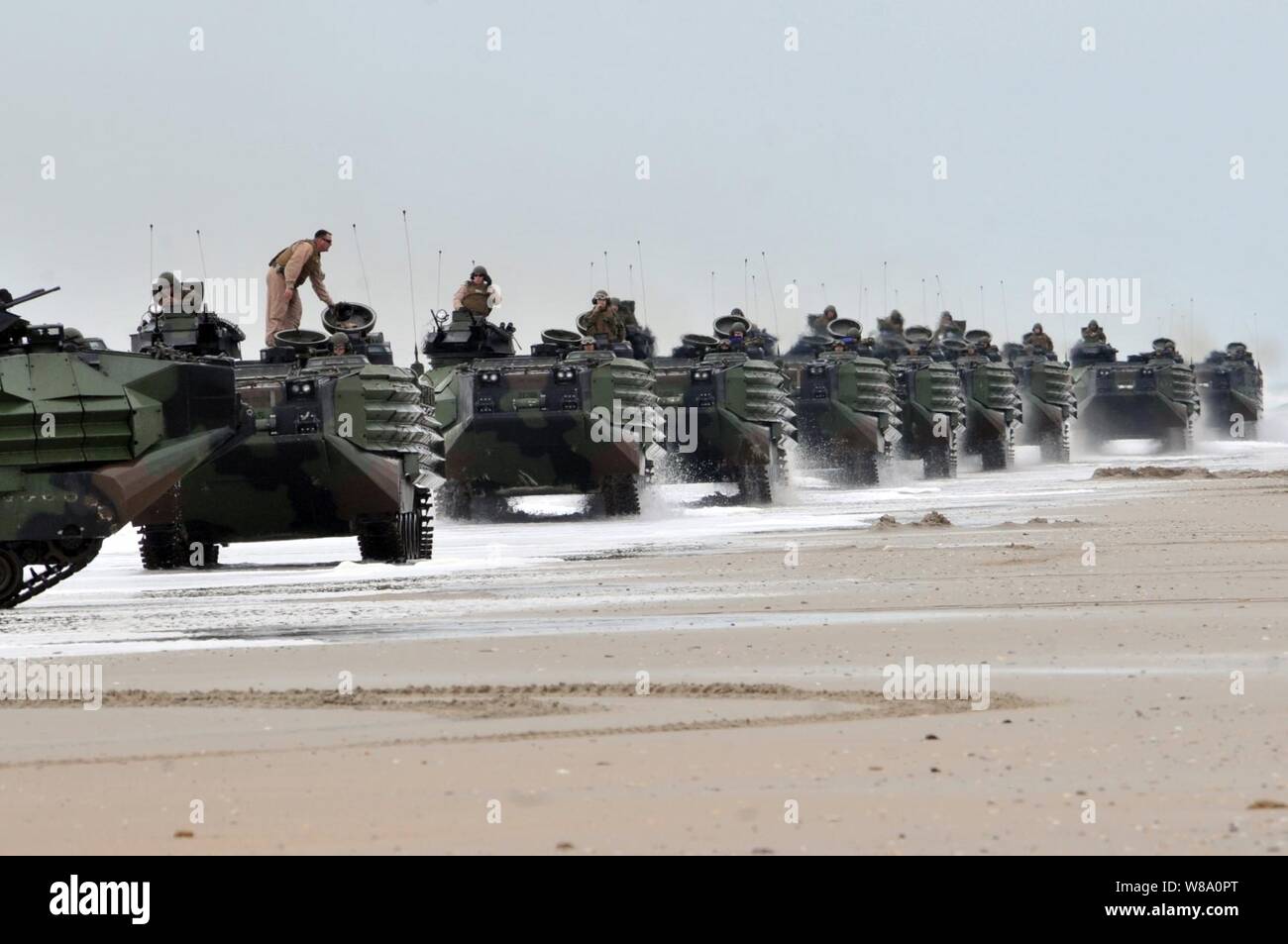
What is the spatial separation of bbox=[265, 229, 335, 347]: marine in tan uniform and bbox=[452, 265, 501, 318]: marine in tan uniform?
6481 mm

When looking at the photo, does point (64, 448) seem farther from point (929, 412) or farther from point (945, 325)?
point (945, 325)

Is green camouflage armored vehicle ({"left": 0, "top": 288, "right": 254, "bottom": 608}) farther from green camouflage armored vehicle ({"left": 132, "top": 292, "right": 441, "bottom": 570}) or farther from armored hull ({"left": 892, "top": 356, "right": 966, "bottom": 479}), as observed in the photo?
armored hull ({"left": 892, "top": 356, "right": 966, "bottom": 479})

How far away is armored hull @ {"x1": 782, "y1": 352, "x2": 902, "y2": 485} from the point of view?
136ft

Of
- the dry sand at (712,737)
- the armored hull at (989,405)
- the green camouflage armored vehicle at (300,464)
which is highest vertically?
the armored hull at (989,405)

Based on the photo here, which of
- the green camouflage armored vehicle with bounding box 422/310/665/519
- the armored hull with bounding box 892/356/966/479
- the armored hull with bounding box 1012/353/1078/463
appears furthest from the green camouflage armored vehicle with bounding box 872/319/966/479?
the green camouflage armored vehicle with bounding box 422/310/665/519

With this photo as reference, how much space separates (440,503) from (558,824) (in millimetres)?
24417

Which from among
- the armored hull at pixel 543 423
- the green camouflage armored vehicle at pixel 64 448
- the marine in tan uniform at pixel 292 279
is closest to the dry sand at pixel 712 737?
the green camouflage armored vehicle at pixel 64 448

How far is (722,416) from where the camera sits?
34656 mm

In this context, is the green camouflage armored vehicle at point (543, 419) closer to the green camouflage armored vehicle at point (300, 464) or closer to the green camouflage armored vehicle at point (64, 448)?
the green camouflage armored vehicle at point (300, 464)

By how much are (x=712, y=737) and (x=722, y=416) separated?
25.4 metres

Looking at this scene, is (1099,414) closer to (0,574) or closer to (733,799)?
(0,574)

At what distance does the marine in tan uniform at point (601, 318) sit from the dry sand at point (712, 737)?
1751 cm

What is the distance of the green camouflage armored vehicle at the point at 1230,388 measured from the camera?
2579 inches
